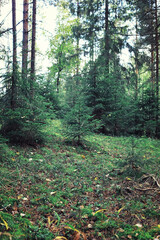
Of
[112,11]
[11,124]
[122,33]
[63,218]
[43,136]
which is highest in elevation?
[112,11]

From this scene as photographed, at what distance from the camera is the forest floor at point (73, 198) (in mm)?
2461

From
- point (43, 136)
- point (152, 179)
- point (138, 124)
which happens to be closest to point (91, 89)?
point (138, 124)

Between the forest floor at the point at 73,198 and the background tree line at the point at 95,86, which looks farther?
the background tree line at the point at 95,86

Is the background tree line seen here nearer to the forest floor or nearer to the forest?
the forest

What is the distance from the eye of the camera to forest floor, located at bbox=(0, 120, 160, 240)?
8.07ft

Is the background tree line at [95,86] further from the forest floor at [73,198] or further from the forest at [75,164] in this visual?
the forest floor at [73,198]

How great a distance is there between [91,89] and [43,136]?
6219mm

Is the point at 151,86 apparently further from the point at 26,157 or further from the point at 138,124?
the point at 26,157

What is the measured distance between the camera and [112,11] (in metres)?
14.5

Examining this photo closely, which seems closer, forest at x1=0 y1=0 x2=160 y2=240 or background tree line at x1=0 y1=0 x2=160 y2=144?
forest at x1=0 y1=0 x2=160 y2=240

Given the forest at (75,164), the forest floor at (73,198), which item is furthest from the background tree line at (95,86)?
the forest floor at (73,198)

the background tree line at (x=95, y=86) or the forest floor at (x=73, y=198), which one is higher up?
the background tree line at (x=95, y=86)

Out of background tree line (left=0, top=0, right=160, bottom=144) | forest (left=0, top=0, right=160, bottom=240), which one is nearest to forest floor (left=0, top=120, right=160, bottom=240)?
forest (left=0, top=0, right=160, bottom=240)

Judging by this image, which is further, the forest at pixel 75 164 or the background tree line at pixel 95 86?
the background tree line at pixel 95 86
